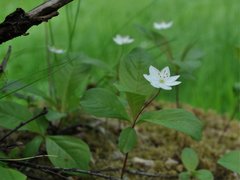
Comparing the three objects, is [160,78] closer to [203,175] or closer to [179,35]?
[203,175]

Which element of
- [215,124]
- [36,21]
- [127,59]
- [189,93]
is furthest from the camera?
[189,93]

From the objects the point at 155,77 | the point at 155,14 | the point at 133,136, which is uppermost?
the point at 155,14

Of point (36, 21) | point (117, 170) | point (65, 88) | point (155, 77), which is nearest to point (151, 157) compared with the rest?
point (117, 170)

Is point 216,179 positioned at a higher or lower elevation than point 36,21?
lower

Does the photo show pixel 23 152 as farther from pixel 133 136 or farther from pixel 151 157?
pixel 151 157

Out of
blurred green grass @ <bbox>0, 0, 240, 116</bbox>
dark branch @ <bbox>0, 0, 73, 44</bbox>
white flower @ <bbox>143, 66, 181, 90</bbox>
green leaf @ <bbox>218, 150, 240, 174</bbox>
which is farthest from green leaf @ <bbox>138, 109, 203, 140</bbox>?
blurred green grass @ <bbox>0, 0, 240, 116</bbox>

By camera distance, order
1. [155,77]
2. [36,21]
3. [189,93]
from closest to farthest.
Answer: [36,21]
[155,77]
[189,93]

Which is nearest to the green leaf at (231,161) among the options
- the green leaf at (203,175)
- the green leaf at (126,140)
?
the green leaf at (203,175)

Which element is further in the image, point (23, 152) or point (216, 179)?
point (216, 179)
